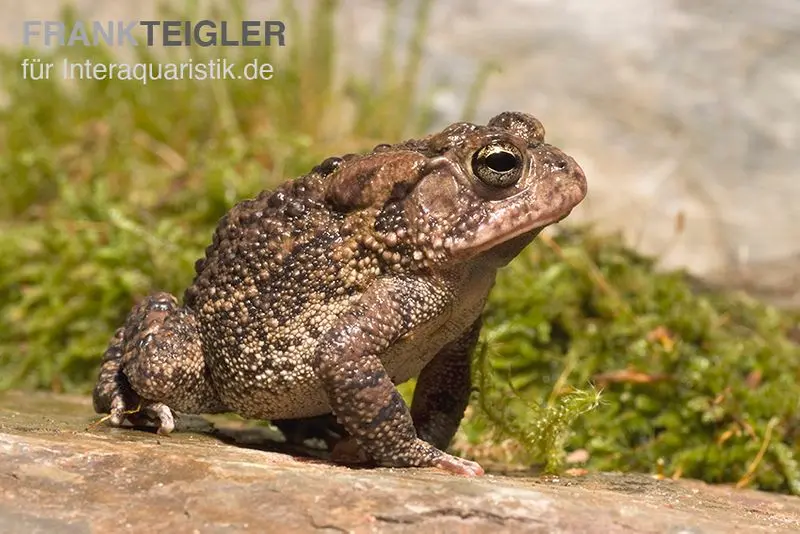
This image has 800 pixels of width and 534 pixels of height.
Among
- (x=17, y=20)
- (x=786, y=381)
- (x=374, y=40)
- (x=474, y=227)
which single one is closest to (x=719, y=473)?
(x=786, y=381)

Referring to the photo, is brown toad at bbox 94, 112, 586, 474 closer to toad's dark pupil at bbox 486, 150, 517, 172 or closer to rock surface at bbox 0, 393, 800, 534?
toad's dark pupil at bbox 486, 150, 517, 172

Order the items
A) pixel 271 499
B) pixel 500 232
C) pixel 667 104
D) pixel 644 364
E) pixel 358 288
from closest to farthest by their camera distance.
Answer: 1. pixel 271 499
2. pixel 500 232
3. pixel 358 288
4. pixel 644 364
5. pixel 667 104

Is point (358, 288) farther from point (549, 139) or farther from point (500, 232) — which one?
point (549, 139)

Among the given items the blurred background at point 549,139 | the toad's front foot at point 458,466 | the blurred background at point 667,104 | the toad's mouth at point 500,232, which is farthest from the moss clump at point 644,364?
the blurred background at point 667,104

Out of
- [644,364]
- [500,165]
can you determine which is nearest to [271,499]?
[500,165]

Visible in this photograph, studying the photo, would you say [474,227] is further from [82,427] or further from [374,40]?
[374,40]

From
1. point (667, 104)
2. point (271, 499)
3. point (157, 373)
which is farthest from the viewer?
point (667, 104)

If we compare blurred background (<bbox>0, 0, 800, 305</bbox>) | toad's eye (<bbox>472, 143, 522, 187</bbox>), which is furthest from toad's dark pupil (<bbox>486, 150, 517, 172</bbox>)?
blurred background (<bbox>0, 0, 800, 305</bbox>)

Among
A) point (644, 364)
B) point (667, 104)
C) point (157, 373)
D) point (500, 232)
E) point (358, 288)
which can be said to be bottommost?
point (644, 364)
